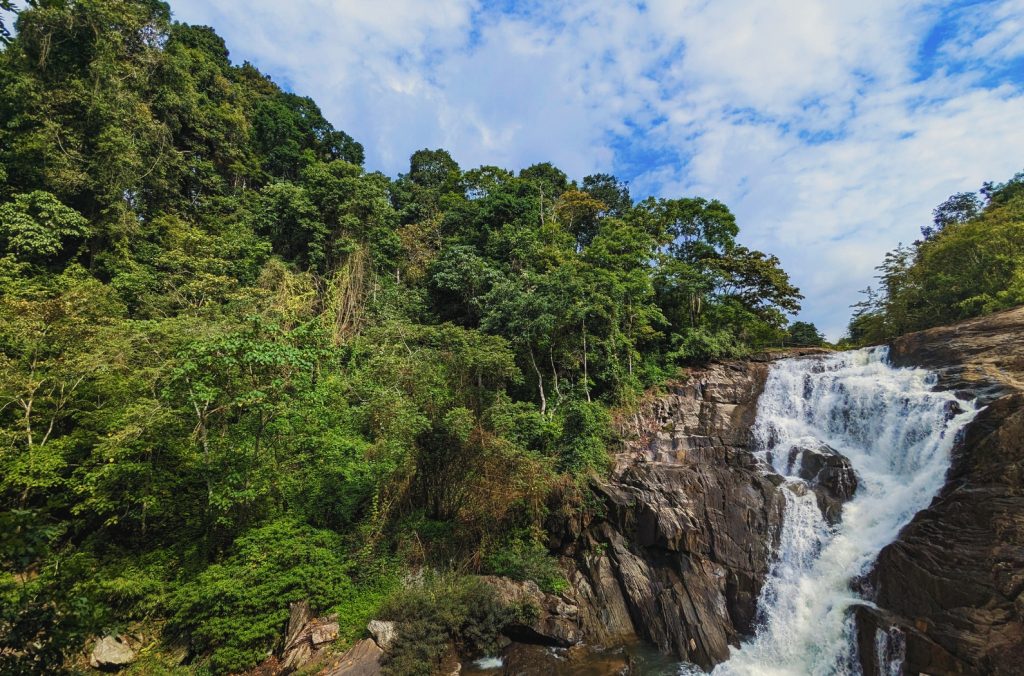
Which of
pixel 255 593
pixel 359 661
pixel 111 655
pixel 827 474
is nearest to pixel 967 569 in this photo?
A: pixel 827 474

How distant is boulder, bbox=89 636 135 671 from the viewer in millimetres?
8398

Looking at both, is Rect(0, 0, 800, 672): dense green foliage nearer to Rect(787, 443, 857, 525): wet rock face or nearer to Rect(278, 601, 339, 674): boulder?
Rect(278, 601, 339, 674): boulder

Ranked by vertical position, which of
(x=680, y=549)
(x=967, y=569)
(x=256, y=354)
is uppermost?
(x=256, y=354)

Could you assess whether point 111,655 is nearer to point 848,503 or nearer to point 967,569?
point 967,569

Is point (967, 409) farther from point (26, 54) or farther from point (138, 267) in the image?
point (26, 54)

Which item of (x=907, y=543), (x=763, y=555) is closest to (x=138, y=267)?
(x=763, y=555)

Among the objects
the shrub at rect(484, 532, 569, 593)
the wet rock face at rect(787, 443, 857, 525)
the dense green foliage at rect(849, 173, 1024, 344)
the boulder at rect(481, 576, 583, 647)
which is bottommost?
the boulder at rect(481, 576, 583, 647)

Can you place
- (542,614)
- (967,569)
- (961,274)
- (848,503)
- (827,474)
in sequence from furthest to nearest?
(961,274) → (827,474) → (848,503) → (542,614) → (967,569)

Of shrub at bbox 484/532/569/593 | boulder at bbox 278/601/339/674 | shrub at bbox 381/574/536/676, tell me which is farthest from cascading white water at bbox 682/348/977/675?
boulder at bbox 278/601/339/674

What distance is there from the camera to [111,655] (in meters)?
8.48

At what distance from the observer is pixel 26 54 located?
15.8m

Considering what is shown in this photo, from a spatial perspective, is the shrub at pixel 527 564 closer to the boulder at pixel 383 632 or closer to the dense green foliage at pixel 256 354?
the dense green foliage at pixel 256 354

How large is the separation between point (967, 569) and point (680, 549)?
18.4 ft

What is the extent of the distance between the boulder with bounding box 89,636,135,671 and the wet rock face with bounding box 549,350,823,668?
9.71 m
